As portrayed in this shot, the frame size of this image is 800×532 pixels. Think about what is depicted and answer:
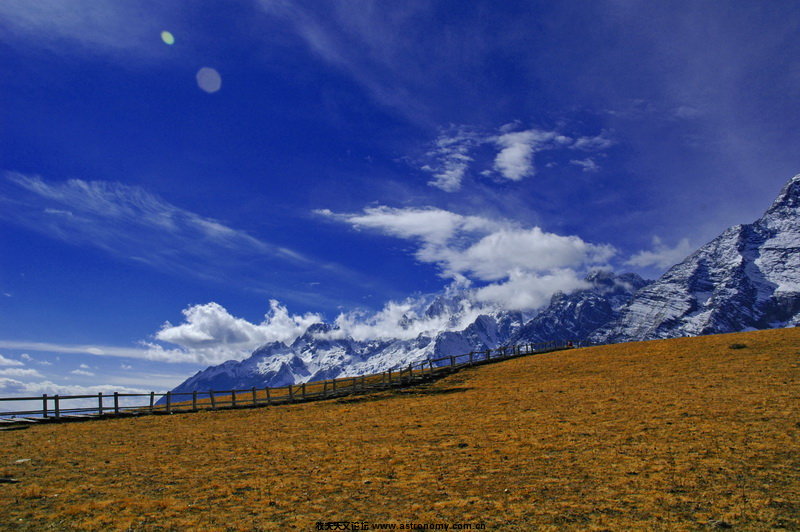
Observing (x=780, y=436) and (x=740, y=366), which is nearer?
(x=780, y=436)

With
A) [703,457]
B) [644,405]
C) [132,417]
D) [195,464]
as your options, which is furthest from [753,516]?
[132,417]

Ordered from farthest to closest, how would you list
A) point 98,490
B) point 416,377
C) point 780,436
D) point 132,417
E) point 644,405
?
point 416,377
point 132,417
point 644,405
point 780,436
point 98,490

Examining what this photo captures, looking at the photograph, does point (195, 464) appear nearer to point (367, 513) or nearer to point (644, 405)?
point (367, 513)

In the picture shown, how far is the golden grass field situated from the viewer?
11.2m

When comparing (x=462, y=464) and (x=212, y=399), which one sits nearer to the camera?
(x=462, y=464)

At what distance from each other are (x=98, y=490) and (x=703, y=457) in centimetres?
1739

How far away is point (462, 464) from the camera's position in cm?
1562

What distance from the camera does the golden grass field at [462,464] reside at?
11219mm

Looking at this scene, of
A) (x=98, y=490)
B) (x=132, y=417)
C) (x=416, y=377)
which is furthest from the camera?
(x=416, y=377)

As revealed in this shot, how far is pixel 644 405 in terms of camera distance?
22672 mm

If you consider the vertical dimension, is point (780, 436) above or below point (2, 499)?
below

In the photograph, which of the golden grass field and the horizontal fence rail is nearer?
the golden grass field

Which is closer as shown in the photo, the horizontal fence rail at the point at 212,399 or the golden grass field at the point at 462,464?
the golden grass field at the point at 462,464

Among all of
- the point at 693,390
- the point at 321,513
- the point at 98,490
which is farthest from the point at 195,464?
the point at 693,390
